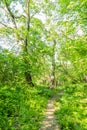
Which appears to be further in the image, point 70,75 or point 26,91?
point 70,75

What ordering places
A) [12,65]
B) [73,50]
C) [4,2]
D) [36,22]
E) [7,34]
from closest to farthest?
[73,50]
[12,65]
[4,2]
[7,34]
[36,22]

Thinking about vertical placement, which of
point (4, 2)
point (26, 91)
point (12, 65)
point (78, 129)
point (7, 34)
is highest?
point (4, 2)

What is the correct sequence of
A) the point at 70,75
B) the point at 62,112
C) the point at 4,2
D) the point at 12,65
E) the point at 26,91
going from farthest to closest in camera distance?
the point at 70,75 < the point at 4,2 < the point at 26,91 < the point at 12,65 < the point at 62,112

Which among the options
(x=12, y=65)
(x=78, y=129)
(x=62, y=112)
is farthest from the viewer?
(x=12, y=65)

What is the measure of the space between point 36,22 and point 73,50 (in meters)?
15.5

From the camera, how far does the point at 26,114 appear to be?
→ 34.3 feet

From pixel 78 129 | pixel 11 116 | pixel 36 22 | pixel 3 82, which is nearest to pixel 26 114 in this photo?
pixel 11 116

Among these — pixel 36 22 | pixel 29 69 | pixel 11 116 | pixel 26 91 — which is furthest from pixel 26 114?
pixel 36 22

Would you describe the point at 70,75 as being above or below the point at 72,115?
above

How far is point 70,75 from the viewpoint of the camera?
4156 centimetres

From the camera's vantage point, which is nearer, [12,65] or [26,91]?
[12,65]

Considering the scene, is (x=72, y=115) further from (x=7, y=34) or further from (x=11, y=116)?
(x=7, y=34)

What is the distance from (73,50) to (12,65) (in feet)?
13.0

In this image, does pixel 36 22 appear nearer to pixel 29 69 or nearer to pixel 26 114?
pixel 29 69
